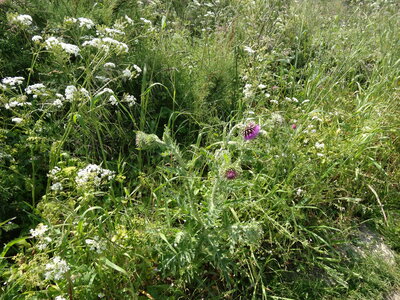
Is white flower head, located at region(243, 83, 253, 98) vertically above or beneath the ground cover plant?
above

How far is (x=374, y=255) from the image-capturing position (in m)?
2.40

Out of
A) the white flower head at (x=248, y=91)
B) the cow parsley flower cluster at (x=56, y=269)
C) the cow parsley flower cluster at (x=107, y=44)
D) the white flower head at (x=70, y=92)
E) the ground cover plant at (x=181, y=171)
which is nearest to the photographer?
the cow parsley flower cluster at (x=56, y=269)

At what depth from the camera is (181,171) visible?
1786mm

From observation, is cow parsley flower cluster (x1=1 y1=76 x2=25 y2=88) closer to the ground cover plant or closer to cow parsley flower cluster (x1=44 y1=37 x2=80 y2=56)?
the ground cover plant

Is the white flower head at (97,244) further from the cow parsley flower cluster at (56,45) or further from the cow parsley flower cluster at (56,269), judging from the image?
the cow parsley flower cluster at (56,45)

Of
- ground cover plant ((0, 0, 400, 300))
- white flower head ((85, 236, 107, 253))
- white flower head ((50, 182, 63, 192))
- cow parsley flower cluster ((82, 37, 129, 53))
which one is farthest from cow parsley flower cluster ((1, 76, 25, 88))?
white flower head ((85, 236, 107, 253))

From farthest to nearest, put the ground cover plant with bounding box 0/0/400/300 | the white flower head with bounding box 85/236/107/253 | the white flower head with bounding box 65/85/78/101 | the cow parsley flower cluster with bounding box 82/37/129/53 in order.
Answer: the cow parsley flower cluster with bounding box 82/37/129/53, the white flower head with bounding box 65/85/78/101, the ground cover plant with bounding box 0/0/400/300, the white flower head with bounding box 85/236/107/253

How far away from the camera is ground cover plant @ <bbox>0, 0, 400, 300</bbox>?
1.75m

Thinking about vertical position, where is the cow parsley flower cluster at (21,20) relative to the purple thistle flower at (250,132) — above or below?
above

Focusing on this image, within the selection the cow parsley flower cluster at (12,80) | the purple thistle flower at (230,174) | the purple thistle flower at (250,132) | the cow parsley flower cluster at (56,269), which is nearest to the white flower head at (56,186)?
the cow parsley flower cluster at (56,269)

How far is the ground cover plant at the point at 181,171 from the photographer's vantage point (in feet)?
5.74

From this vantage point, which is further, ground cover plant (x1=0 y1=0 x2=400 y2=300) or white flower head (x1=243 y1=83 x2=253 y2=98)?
white flower head (x1=243 y1=83 x2=253 y2=98)

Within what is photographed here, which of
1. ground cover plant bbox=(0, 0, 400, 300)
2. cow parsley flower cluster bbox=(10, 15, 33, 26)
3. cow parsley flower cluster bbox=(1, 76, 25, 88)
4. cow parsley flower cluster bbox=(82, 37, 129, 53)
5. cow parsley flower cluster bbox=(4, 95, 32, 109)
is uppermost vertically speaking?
cow parsley flower cluster bbox=(10, 15, 33, 26)

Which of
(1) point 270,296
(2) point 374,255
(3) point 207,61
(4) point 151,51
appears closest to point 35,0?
(4) point 151,51
